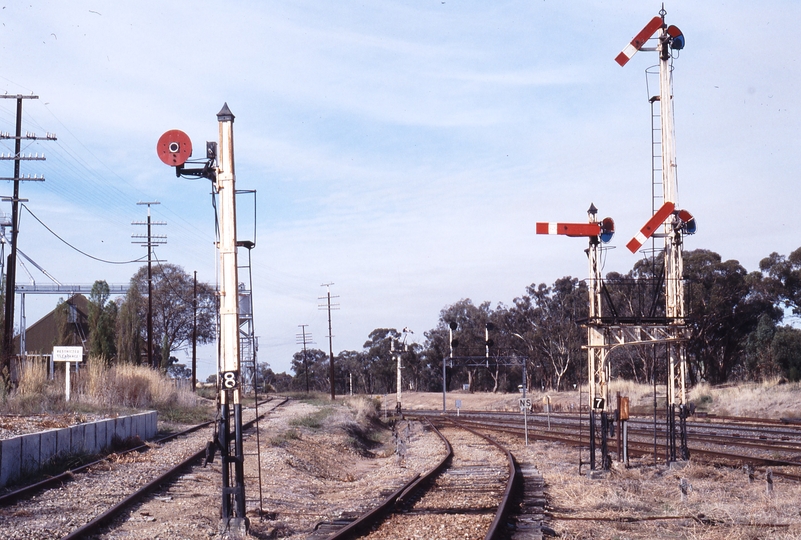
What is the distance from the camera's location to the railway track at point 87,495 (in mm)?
8852

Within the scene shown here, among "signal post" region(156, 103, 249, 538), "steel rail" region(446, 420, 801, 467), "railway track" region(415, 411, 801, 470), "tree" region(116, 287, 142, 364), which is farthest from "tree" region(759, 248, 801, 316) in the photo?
"signal post" region(156, 103, 249, 538)

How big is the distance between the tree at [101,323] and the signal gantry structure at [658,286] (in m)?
26.8

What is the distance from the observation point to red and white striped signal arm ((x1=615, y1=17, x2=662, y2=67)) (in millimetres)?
15664

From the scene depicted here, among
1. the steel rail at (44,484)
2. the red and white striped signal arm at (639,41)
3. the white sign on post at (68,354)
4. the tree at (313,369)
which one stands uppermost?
the red and white striped signal arm at (639,41)

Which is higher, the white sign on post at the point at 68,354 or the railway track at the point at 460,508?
the white sign on post at the point at 68,354

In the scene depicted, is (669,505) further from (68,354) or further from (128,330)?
(128,330)

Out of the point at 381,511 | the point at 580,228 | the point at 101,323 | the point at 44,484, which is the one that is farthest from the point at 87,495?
the point at 101,323

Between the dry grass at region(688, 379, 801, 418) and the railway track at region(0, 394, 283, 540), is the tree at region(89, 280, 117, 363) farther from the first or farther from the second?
the dry grass at region(688, 379, 801, 418)

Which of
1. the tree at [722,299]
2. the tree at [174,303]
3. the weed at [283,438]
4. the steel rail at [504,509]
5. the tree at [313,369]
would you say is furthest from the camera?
the tree at [313,369]

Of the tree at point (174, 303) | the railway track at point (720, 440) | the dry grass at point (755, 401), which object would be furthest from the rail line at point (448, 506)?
the tree at point (174, 303)

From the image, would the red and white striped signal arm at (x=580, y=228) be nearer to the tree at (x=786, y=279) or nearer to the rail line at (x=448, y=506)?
the rail line at (x=448, y=506)

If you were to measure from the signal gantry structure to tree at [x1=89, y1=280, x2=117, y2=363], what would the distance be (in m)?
26.8

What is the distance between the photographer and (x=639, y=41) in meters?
15.7

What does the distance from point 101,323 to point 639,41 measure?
28.3m
